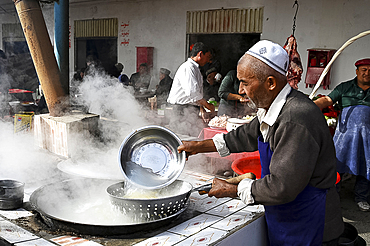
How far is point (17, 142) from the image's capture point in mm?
4094

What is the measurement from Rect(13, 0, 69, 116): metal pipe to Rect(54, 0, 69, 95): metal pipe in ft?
0.49

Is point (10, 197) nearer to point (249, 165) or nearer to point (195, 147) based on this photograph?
point (195, 147)

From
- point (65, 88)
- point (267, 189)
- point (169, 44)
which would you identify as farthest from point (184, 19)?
point (267, 189)

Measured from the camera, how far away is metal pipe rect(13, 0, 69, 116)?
3.24 metres

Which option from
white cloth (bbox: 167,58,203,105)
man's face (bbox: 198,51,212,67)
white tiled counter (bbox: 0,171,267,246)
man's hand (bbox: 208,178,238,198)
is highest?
man's face (bbox: 198,51,212,67)

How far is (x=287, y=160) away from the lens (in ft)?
Result: 4.92

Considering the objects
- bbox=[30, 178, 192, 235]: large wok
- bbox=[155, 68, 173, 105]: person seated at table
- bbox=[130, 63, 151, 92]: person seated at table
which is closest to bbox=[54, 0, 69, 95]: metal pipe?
bbox=[30, 178, 192, 235]: large wok

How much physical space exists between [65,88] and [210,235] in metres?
2.51

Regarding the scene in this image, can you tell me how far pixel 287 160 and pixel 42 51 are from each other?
273 centimetres

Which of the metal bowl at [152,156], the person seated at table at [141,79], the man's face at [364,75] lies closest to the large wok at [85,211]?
the metal bowl at [152,156]

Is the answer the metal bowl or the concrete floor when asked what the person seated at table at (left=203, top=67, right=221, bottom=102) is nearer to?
the concrete floor

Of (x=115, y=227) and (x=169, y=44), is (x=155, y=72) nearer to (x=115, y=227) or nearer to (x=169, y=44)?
(x=169, y=44)

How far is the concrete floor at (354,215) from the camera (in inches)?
147

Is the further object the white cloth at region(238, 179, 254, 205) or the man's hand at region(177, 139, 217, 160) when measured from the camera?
the man's hand at region(177, 139, 217, 160)
